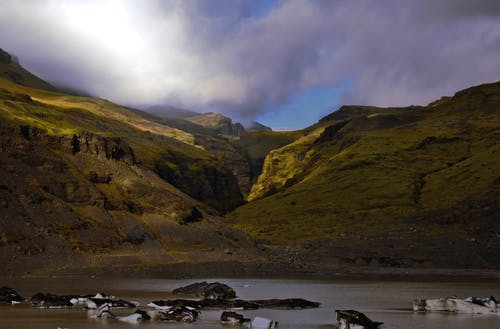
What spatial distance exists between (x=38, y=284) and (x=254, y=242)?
65.2 meters

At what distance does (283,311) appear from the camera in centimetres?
5572

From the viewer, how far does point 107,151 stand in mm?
150125

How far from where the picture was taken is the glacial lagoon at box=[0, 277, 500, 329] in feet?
148

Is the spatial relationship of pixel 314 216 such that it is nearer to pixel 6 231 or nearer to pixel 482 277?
pixel 482 277

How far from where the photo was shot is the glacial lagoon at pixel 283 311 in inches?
1781

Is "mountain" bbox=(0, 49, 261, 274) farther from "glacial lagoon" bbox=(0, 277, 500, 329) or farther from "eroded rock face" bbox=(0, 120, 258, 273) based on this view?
"glacial lagoon" bbox=(0, 277, 500, 329)

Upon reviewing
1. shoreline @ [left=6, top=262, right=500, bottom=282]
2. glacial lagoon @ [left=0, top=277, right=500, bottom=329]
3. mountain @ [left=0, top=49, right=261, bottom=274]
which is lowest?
glacial lagoon @ [left=0, top=277, right=500, bottom=329]

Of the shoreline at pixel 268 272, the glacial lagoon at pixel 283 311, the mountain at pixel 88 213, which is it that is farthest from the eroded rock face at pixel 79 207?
the glacial lagoon at pixel 283 311

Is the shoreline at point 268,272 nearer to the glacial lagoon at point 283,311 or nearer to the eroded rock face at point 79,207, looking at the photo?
the eroded rock face at point 79,207

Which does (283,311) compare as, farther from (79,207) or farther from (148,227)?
(79,207)

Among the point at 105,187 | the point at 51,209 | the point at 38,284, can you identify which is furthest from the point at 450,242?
the point at 38,284

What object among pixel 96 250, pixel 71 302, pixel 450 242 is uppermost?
pixel 450 242

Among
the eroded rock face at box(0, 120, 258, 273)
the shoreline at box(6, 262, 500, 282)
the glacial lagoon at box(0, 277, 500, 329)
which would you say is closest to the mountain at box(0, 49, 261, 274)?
the eroded rock face at box(0, 120, 258, 273)

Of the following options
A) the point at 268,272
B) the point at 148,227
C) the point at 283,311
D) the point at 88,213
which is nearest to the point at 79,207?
the point at 88,213
